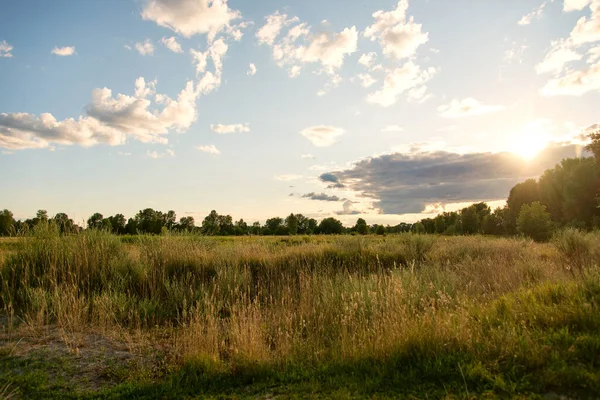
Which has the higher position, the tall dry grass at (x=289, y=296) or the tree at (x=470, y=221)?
the tree at (x=470, y=221)

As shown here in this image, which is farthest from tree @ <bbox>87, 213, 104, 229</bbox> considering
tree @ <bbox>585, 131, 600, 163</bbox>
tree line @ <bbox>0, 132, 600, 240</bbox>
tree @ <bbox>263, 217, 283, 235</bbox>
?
tree @ <bbox>263, 217, 283, 235</bbox>

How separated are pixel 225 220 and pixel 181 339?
2397 inches

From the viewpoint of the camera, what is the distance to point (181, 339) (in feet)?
22.6

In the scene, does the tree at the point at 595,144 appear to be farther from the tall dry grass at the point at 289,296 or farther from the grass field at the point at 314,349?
the grass field at the point at 314,349

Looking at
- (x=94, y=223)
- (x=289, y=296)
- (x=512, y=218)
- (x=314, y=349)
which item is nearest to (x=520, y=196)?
(x=512, y=218)

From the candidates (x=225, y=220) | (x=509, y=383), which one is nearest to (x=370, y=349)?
(x=509, y=383)

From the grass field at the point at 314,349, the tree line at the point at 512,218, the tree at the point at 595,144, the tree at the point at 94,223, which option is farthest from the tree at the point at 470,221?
the tree at the point at 94,223

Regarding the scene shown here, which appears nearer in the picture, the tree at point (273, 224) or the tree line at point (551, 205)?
the tree line at point (551, 205)

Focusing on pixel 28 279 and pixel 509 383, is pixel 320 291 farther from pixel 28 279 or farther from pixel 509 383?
pixel 28 279

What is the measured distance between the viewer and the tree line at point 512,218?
587 inches

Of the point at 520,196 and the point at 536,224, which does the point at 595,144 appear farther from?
the point at 520,196

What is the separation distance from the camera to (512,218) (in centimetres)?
6594

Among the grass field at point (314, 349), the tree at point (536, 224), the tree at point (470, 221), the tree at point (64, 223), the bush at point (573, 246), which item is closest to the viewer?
the grass field at point (314, 349)

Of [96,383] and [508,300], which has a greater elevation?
[508,300]
